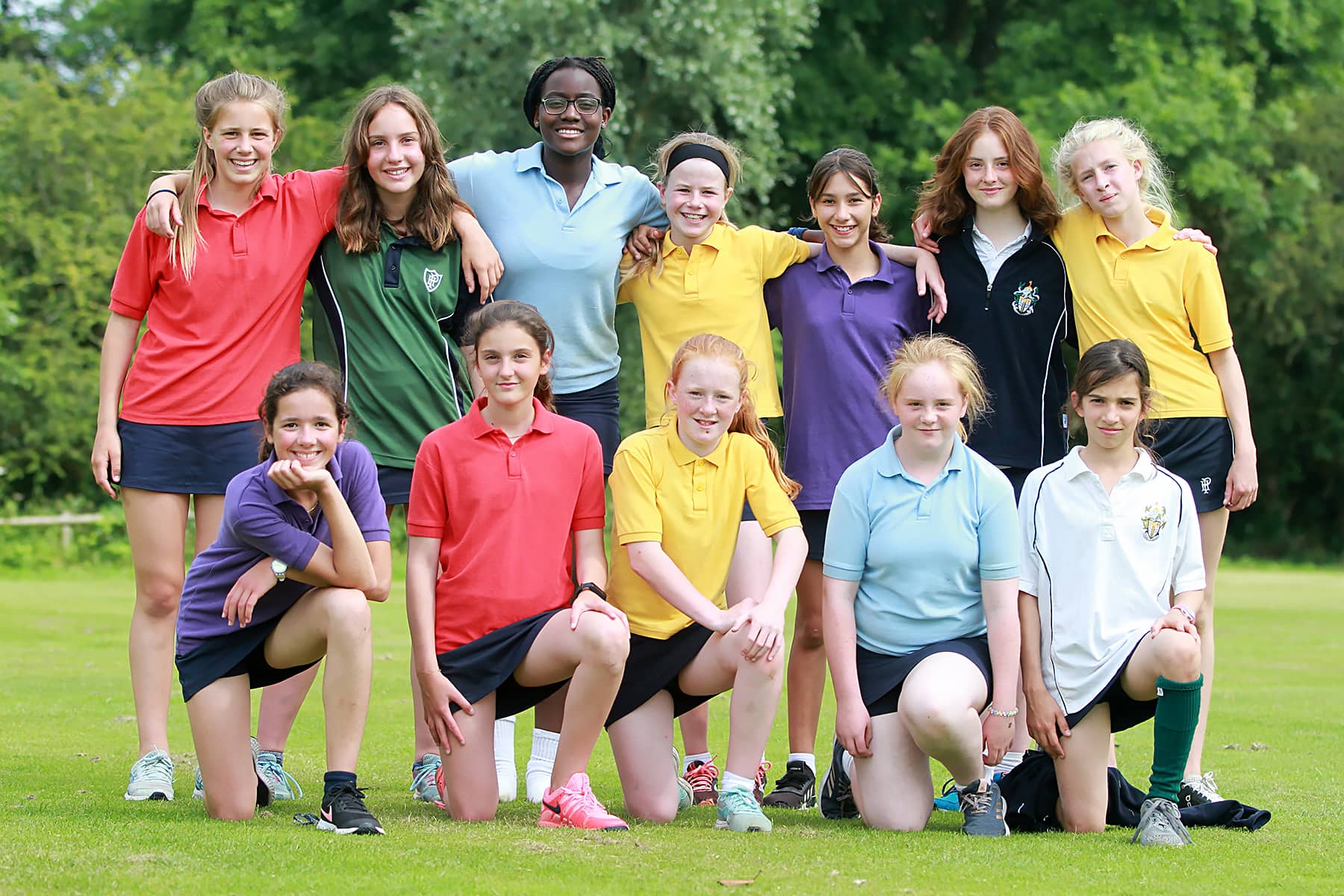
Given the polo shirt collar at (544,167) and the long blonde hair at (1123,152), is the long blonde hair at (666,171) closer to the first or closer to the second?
the polo shirt collar at (544,167)

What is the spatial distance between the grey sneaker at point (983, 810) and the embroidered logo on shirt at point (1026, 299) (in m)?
1.88

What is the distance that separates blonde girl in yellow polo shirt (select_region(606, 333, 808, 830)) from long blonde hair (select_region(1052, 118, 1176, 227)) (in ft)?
5.72

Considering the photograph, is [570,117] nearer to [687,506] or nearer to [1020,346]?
[687,506]

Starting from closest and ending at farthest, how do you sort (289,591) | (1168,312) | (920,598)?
(289,591)
(920,598)
(1168,312)

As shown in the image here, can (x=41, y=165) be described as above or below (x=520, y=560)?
above

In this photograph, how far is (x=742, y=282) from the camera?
594 centimetres

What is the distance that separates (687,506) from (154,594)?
2018 mm

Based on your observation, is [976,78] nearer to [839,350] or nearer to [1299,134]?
[1299,134]

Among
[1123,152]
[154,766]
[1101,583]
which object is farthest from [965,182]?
[154,766]

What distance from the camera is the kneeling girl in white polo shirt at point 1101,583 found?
4984 mm

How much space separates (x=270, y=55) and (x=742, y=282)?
21.2 metres

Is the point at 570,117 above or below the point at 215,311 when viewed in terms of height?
above

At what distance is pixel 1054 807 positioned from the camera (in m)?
5.10

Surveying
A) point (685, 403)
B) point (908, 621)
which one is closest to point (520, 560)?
point (685, 403)
